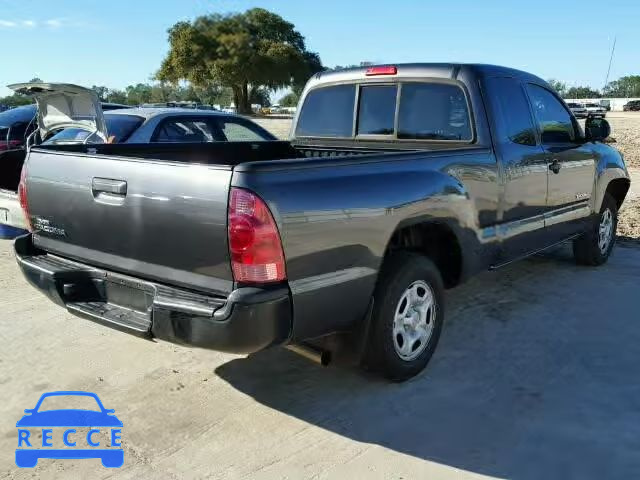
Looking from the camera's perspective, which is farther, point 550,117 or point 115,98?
point 115,98

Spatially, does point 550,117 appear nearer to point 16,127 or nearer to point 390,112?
point 390,112

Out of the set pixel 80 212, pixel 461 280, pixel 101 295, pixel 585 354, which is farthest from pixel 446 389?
pixel 80 212

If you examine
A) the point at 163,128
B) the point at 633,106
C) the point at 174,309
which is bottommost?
the point at 174,309

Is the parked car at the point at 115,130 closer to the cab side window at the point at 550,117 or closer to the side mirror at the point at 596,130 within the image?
the cab side window at the point at 550,117

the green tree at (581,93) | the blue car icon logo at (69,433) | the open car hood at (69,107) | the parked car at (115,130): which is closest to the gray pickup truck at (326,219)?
the blue car icon logo at (69,433)

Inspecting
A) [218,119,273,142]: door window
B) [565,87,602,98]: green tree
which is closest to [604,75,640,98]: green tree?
[565,87,602,98]: green tree

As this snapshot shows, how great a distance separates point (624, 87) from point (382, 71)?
13640 cm

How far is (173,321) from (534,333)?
2.83 metres

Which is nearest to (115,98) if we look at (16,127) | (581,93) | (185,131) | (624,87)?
(16,127)

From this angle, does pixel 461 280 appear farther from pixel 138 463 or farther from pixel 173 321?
pixel 138 463

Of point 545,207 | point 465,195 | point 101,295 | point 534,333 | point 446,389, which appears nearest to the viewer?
point 101,295

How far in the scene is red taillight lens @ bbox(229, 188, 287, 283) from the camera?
2.79 meters

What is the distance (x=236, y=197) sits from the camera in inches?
109

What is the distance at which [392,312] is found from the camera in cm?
358
